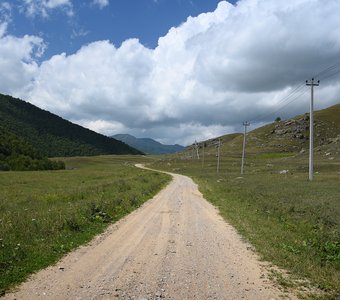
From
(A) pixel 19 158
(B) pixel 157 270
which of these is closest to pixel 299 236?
(B) pixel 157 270

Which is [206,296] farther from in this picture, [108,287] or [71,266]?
[71,266]

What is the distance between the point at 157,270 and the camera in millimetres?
11492

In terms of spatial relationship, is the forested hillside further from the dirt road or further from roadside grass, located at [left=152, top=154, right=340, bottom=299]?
the dirt road

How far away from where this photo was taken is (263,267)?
1206cm

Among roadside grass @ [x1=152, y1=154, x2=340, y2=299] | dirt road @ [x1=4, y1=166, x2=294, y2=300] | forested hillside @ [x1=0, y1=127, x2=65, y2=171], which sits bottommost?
dirt road @ [x1=4, y1=166, x2=294, y2=300]

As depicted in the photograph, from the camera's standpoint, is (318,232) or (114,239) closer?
(114,239)

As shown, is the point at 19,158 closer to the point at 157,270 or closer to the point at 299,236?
the point at 299,236

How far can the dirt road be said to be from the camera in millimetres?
9438

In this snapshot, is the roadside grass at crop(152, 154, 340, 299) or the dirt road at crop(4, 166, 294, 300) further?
the roadside grass at crop(152, 154, 340, 299)

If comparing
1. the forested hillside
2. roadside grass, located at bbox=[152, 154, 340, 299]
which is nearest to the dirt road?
roadside grass, located at bbox=[152, 154, 340, 299]

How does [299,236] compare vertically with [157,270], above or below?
above

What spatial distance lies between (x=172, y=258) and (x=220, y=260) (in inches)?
63.7

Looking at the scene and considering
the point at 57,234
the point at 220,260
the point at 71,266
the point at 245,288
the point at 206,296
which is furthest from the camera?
the point at 57,234

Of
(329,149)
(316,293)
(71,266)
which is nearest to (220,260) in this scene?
(316,293)
